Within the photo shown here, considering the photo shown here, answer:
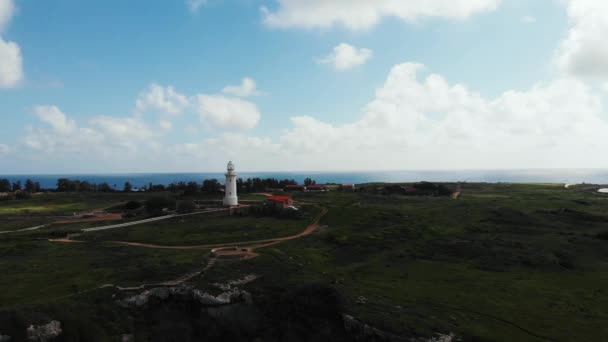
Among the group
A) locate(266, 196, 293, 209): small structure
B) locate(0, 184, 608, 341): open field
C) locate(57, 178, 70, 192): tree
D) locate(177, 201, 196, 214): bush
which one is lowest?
locate(0, 184, 608, 341): open field

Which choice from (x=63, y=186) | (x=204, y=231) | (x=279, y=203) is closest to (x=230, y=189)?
(x=279, y=203)

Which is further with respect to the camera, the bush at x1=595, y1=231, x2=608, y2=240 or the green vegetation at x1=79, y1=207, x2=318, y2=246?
the bush at x1=595, y1=231, x2=608, y2=240

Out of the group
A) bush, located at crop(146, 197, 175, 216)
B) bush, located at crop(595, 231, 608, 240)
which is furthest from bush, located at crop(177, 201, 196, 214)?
bush, located at crop(595, 231, 608, 240)

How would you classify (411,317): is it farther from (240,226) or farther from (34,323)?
(240,226)

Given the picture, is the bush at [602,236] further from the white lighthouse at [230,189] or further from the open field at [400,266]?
the white lighthouse at [230,189]

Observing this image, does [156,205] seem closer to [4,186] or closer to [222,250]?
[222,250]

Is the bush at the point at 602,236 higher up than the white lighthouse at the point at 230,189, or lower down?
lower down

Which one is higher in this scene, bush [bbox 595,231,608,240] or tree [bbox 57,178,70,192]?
tree [bbox 57,178,70,192]

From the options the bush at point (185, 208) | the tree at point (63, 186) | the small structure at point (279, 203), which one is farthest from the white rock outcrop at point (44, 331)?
the tree at point (63, 186)

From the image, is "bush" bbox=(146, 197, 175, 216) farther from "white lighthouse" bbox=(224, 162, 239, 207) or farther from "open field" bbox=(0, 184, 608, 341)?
"white lighthouse" bbox=(224, 162, 239, 207)
